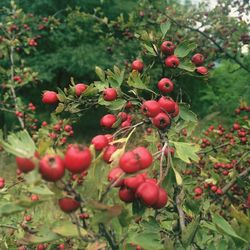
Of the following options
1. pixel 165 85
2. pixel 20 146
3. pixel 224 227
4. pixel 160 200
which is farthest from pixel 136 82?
pixel 20 146

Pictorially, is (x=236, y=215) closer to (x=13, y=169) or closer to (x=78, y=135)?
(x=13, y=169)

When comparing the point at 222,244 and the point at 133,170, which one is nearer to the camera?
the point at 133,170

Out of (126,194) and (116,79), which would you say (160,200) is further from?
(116,79)

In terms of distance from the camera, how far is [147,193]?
143 centimetres

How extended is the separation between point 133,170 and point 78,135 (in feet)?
45.0

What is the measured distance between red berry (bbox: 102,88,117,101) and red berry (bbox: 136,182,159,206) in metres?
0.66

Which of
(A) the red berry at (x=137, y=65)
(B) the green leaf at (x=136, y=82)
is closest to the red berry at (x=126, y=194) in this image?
(B) the green leaf at (x=136, y=82)

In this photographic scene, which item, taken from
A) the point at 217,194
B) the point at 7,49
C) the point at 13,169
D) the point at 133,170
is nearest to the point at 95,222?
the point at 133,170

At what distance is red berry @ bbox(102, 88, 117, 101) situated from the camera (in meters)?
2.01

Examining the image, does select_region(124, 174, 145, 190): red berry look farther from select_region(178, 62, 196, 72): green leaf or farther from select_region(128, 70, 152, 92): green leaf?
select_region(178, 62, 196, 72): green leaf

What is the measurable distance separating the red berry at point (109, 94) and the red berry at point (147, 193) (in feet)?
2.17

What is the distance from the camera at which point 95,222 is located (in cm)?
131

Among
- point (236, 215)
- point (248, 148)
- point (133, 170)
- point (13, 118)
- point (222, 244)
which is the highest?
point (133, 170)

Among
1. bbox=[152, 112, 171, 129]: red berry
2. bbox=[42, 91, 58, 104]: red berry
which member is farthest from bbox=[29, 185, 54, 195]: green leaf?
bbox=[42, 91, 58, 104]: red berry
